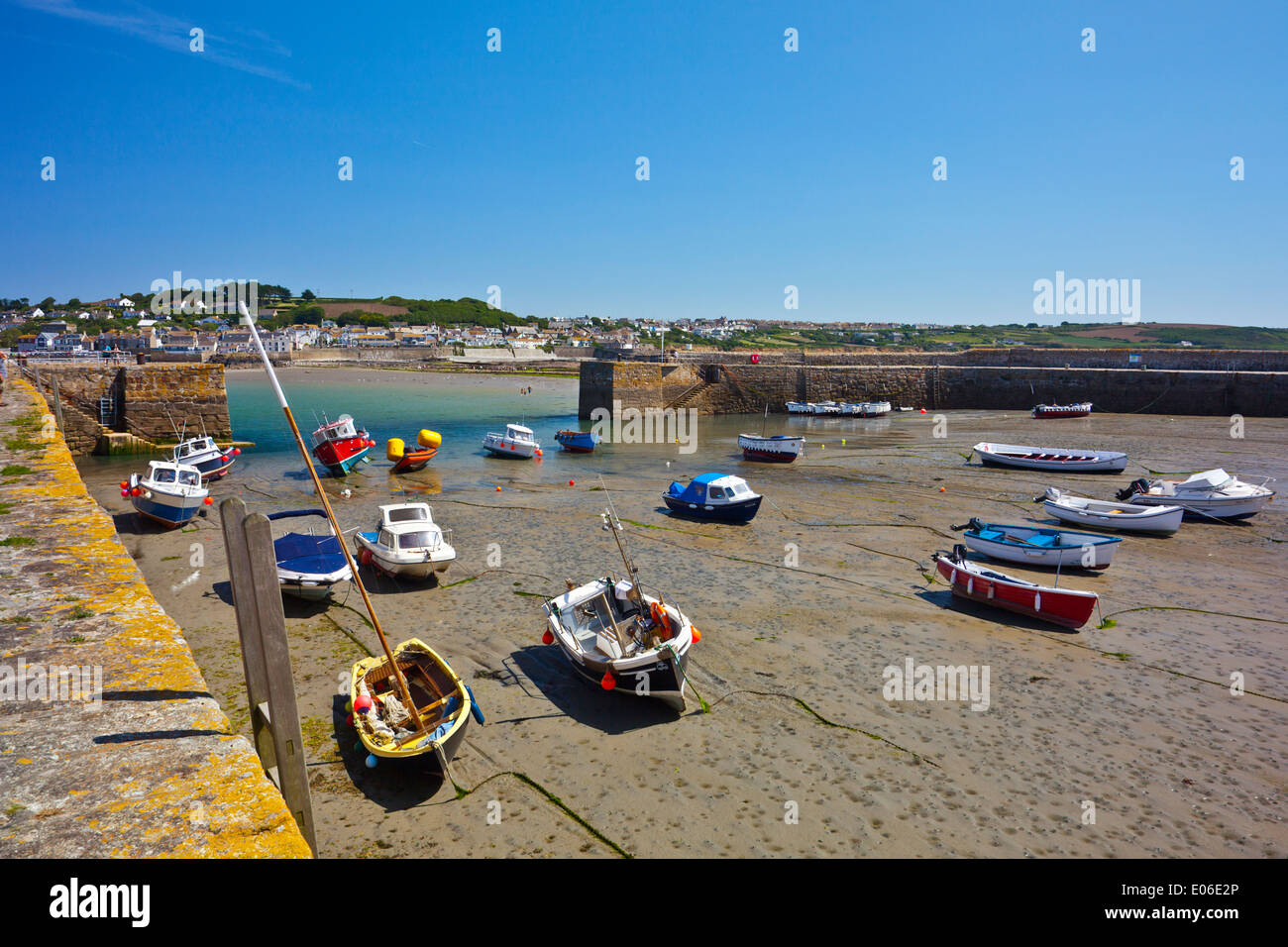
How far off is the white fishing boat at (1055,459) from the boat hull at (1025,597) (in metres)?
18.4

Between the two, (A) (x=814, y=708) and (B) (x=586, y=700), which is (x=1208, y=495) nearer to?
(A) (x=814, y=708)

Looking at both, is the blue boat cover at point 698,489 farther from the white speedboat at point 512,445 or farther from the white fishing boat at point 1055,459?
the white fishing boat at point 1055,459

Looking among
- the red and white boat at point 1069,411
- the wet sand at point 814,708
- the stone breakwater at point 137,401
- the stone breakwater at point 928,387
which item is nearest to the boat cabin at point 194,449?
the stone breakwater at point 137,401

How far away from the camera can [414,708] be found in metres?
8.12

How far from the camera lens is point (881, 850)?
707cm

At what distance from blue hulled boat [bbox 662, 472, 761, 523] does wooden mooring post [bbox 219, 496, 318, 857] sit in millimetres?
17041

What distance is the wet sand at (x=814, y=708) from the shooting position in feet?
24.5

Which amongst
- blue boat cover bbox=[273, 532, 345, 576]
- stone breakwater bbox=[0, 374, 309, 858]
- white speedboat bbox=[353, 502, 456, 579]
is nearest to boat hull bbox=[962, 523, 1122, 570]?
white speedboat bbox=[353, 502, 456, 579]

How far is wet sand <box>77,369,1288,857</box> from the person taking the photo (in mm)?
7457

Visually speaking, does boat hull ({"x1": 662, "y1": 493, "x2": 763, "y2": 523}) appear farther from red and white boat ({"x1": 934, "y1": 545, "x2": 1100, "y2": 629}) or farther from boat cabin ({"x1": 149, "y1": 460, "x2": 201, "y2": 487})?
boat cabin ({"x1": 149, "y1": 460, "x2": 201, "y2": 487})

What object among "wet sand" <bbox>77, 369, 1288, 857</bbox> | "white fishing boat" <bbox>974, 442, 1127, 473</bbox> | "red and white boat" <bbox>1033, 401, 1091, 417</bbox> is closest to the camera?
"wet sand" <bbox>77, 369, 1288, 857</bbox>

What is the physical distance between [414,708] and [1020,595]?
11.0 meters

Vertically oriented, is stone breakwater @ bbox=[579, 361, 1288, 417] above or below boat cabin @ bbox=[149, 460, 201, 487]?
above
